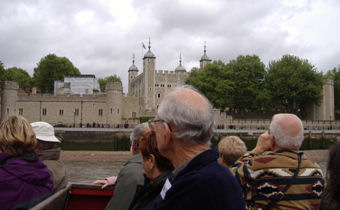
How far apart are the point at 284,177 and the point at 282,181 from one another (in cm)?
4

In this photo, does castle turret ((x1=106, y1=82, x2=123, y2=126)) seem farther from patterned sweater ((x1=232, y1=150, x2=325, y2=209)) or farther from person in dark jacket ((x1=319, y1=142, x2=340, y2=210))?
person in dark jacket ((x1=319, y1=142, x2=340, y2=210))

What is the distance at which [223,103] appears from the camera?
42625 mm

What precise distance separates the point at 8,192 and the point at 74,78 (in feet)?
177

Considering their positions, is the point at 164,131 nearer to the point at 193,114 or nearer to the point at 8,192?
the point at 193,114

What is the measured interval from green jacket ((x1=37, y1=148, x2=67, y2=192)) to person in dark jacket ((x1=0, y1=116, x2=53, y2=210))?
0.23 meters

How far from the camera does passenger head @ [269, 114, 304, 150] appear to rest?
294 centimetres

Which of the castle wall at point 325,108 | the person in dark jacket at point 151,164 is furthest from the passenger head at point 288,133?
the castle wall at point 325,108

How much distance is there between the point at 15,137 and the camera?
275cm

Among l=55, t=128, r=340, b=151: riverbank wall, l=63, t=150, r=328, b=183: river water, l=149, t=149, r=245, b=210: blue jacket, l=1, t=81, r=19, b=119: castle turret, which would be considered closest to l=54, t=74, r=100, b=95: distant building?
l=1, t=81, r=19, b=119: castle turret

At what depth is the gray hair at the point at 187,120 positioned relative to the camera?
1929 mm

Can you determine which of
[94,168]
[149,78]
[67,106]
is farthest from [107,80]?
[94,168]

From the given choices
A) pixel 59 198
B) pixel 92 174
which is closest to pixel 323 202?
pixel 59 198

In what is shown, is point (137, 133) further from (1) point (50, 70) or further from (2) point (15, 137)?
(1) point (50, 70)

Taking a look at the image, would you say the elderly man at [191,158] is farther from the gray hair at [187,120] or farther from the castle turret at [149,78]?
the castle turret at [149,78]
